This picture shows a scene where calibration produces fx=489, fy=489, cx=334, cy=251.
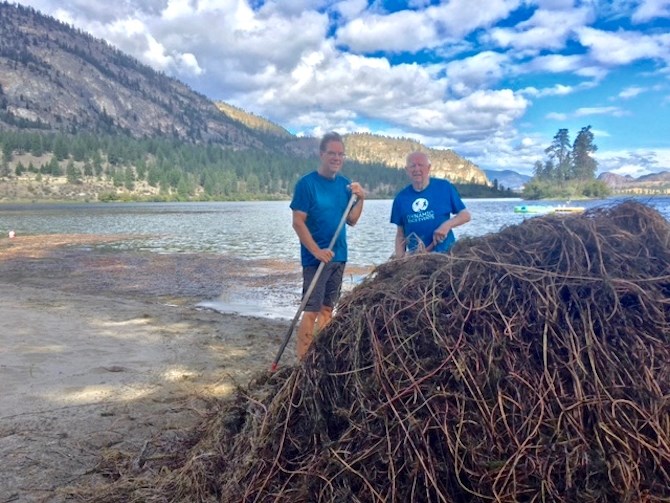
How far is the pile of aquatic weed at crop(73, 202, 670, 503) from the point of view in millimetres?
2273

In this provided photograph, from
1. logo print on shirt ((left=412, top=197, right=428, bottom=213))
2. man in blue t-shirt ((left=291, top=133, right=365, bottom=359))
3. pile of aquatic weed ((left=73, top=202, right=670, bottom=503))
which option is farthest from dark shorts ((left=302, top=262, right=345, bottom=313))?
pile of aquatic weed ((left=73, top=202, right=670, bottom=503))

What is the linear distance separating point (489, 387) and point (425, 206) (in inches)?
117

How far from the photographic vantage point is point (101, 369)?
241 inches

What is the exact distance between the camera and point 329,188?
5.19m

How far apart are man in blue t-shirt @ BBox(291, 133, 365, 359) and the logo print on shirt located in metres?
0.56

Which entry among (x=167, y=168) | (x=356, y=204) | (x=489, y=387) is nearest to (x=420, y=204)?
(x=356, y=204)

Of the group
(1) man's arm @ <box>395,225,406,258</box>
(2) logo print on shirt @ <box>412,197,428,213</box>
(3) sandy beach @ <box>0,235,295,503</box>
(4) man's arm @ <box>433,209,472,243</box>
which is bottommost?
(3) sandy beach @ <box>0,235,295,503</box>

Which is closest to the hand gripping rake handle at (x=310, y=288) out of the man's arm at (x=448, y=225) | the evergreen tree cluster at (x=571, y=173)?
the man's arm at (x=448, y=225)

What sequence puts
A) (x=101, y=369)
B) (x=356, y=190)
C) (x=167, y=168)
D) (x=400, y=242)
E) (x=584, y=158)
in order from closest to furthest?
(x=356, y=190) < (x=400, y=242) < (x=101, y=369) < (x=584, y=158) < (x=167, y=168)

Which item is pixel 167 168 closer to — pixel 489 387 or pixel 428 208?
pixel 428 208

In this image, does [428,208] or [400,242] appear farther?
[400,242]

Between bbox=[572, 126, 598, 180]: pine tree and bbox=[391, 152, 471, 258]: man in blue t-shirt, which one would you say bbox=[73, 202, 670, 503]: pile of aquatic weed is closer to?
bbox=[391, 152, 471, 258]: man in blue t-shirt

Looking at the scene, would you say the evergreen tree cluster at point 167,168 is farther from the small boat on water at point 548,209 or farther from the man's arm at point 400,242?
the man's arm at point 400,242

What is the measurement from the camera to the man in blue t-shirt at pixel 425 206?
5.11 m
